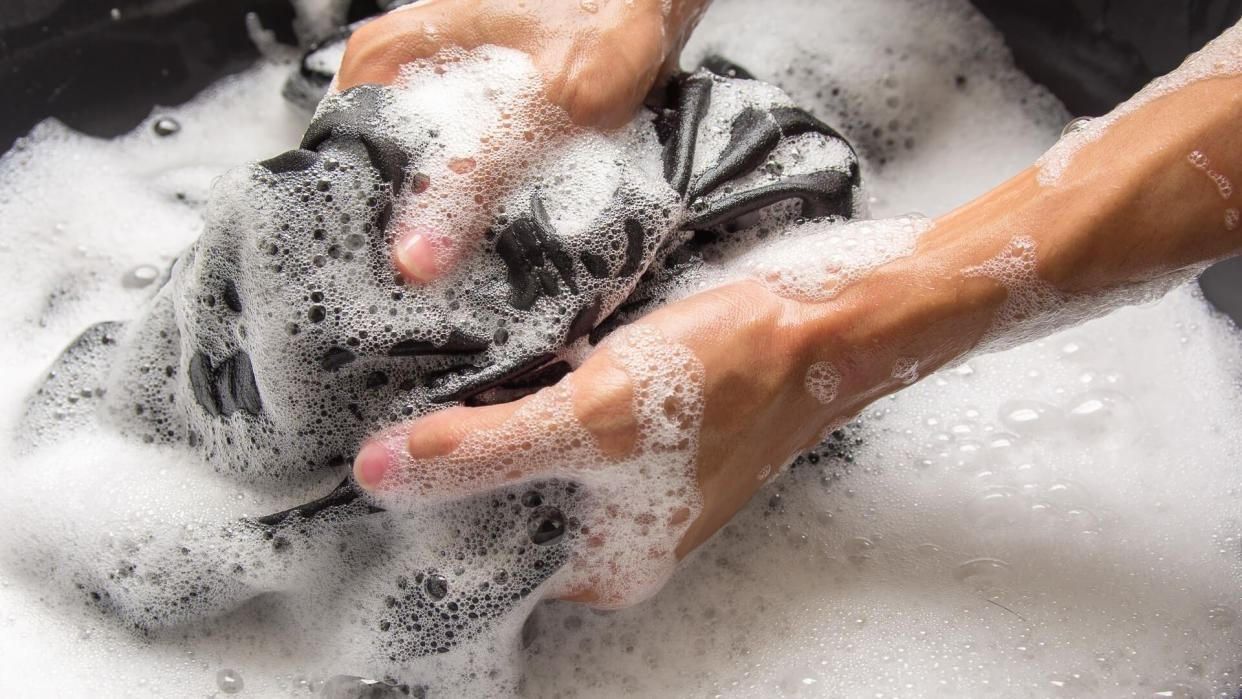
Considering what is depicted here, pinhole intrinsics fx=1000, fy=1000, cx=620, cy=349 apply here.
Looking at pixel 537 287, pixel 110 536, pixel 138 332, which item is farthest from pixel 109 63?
pixel 537 287

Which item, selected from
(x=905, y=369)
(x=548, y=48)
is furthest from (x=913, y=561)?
(x=548, y=48)

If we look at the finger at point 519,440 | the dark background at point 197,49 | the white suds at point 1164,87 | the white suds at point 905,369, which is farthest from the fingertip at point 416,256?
the dark background at point 197,49

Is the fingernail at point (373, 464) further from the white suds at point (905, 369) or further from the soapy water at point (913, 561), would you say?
the white suds at point (905, 369)

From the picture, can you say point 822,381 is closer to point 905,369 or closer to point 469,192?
point 905,369

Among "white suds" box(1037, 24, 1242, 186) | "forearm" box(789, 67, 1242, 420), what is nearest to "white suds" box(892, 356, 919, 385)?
"forearm" box(789, 67, 1242, 420)

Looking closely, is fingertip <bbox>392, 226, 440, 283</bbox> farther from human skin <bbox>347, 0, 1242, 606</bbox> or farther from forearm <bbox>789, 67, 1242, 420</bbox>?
forearm <bbox>789, 67, 1242, 420</bbox>

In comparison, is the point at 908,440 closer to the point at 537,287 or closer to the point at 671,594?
the point at 671,594

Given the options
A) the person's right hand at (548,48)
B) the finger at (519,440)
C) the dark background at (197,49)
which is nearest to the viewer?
the finger at (519,440)
